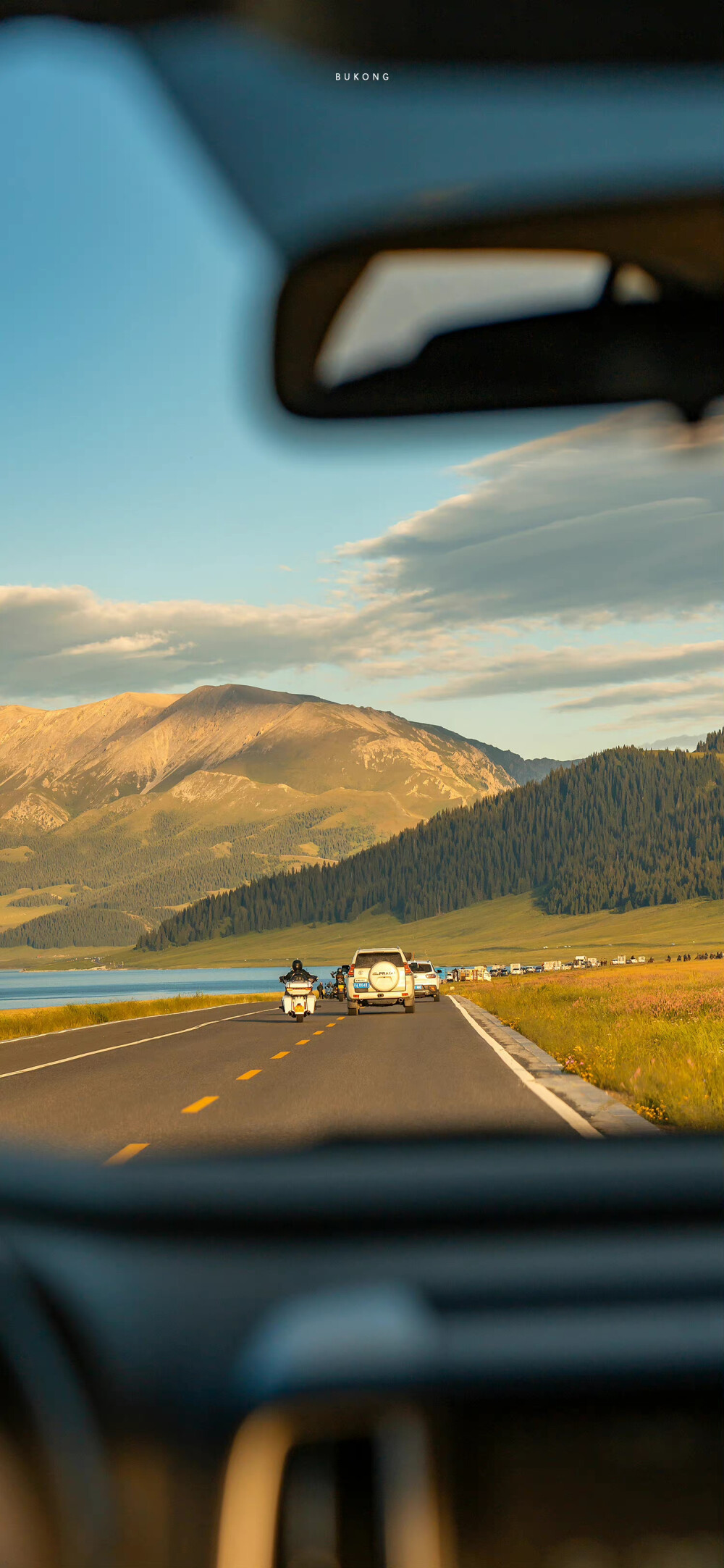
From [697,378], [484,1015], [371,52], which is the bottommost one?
[484,1015]

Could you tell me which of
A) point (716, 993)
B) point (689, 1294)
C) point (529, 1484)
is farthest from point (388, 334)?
point (716, 993)

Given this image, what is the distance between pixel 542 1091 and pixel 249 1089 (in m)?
4.57

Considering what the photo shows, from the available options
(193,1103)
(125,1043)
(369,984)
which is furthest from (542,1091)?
(369,984)

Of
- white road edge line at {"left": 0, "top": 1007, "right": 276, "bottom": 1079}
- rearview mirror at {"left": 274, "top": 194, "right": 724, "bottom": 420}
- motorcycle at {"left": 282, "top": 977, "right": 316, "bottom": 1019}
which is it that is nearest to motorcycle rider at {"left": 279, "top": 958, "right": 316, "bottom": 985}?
motorcycle at {"left": 282, "top": 977, "right": 316, "bottom": 1019}

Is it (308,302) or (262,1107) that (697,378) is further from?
(262,1107)

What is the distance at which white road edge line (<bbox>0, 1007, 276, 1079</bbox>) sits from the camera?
21061 mm

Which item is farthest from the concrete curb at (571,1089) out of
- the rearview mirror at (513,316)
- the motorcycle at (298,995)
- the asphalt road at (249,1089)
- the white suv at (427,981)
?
the white suv at (427,981)

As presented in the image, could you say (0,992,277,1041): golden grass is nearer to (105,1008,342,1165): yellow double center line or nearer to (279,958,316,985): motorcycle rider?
(105,1008,342,1165): yellow double center line

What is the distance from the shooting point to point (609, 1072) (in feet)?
38.3

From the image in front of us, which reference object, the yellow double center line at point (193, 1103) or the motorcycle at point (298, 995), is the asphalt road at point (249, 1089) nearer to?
the yellow double center line at point (193, 1103)

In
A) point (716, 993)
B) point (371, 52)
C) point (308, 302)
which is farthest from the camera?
point (716, 993)

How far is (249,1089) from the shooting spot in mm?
17109

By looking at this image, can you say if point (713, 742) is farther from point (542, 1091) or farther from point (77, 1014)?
point (77, 1014)

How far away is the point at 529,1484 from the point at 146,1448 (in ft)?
2.23
